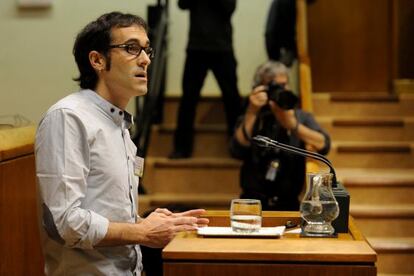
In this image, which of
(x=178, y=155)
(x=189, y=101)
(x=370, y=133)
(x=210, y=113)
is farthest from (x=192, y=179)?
(x=370, y=133)

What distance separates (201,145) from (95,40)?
2.97 meters

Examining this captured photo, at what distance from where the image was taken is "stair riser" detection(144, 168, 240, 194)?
15.3 ft

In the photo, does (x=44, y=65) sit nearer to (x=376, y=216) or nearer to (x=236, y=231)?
(x=376, y=216)

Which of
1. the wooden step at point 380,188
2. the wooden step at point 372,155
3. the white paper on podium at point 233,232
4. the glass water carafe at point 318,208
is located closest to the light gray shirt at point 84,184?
the white paper on podium at point 233,232

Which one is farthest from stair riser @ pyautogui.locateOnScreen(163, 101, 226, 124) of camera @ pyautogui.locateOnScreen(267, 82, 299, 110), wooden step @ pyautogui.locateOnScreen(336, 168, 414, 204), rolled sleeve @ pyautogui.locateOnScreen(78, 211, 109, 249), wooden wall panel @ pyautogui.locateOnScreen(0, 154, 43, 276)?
rolled sleeve @ pyautogui.locateOnScreen(78, 211, 109, 249)

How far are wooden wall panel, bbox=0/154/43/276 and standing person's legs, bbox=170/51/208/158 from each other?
2.12m

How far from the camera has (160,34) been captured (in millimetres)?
4711

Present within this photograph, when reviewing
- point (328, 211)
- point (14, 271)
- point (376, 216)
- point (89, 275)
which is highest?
point (328, 211)

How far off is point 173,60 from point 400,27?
1.97 metres

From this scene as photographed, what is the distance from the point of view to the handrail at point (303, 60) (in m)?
4.53

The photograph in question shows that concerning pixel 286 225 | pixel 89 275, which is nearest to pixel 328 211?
pixel 286 225

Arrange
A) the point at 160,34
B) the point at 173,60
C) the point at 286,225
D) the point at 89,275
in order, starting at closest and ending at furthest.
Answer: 1. the point at 89,275
2. the point at 286,225
3. the point at 160,34
4. the point at 173,60

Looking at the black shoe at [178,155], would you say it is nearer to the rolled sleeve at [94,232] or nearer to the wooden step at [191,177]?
the wooden step at [191,177]

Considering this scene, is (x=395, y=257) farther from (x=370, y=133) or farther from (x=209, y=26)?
(x=209, y=26)
